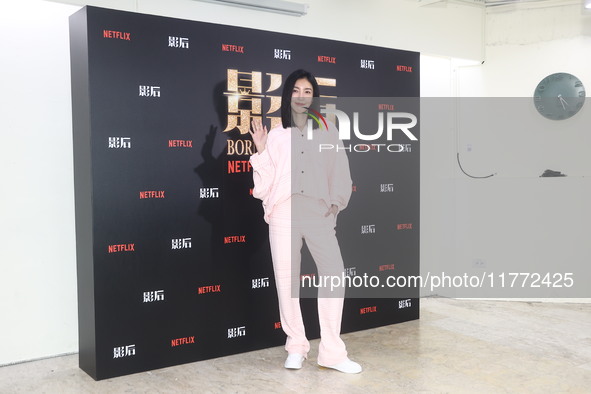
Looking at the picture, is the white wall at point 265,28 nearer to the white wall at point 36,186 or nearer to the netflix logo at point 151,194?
the white wall at point 36,186

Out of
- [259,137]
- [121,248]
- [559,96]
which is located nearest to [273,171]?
[259,137]

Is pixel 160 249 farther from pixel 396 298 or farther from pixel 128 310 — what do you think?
pixel 396 298

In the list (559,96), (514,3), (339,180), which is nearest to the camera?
(339,180)

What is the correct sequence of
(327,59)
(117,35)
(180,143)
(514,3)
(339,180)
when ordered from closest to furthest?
(117,35) < (180,143) < (339,180) < (327,59) < (514,3)

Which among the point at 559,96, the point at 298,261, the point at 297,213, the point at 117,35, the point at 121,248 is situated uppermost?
the point at 117,35

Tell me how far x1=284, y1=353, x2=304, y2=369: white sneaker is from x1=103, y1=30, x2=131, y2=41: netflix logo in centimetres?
210

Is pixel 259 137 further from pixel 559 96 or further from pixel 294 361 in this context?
pixel 559 96

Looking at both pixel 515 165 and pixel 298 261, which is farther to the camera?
pixel 515 165

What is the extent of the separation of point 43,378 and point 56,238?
0.88 m

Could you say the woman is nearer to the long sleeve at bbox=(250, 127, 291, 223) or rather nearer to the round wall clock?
the long sleeve at bbox=(250, 127, 291, 223)

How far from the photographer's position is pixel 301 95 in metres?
3.71

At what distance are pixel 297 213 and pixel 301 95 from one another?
712 millimetres

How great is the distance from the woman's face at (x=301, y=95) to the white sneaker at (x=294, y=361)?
1.48 m

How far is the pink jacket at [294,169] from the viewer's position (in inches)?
145
